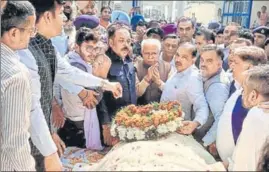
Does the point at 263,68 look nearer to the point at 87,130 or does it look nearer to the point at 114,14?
the point at 87,130

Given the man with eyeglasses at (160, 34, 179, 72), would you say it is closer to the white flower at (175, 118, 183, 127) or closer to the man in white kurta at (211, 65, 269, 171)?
the white flower at (175, 118, 183, 127)

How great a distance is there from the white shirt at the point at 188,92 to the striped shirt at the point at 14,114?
1.31m

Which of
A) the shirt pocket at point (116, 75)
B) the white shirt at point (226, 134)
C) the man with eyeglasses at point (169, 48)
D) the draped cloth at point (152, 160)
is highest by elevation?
the man with eyeglasses at point (169, 48)

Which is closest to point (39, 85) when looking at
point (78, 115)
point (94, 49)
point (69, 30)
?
point (78, 115)

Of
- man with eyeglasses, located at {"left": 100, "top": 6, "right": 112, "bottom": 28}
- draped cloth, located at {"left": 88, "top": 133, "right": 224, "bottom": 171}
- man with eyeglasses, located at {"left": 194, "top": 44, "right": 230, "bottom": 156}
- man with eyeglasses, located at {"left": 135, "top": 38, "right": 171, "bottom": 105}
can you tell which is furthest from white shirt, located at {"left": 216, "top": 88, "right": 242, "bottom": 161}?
man with eyeglasses, located at {"left": 100, "top": 6, "right": 112, "bottom": 28}

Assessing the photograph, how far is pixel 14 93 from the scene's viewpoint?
1236 millimetres

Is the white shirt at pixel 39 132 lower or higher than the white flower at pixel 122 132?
higher

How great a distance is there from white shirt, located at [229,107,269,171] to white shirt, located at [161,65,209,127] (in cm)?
89

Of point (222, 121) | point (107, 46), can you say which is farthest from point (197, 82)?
point (107, 46)

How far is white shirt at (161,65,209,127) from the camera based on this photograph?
2379mm

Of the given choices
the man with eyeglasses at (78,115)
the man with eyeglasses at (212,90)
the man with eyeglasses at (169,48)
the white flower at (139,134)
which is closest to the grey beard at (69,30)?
the man with eyeglasses at (169,48)

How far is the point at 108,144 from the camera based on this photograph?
98.8 inches

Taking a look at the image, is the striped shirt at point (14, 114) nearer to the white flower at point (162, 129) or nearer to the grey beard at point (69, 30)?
the white flower at point (162, 129)

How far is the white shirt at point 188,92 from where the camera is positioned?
7.80 ft
